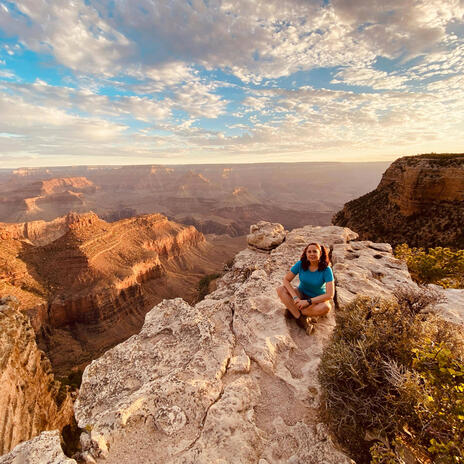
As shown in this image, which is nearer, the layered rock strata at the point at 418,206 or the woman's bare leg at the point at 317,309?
the woman's bare leg at the point at 317,309

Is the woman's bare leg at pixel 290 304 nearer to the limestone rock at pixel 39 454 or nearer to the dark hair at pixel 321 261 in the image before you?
the dark hair at pixel 321 261

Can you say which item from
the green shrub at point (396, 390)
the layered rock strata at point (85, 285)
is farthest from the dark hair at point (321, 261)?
the layered rock strata at point (85, 285)

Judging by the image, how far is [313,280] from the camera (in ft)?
18.7

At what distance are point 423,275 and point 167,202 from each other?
17906cm

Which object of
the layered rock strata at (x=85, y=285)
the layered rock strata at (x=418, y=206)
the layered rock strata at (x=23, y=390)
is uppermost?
the layered rock strata at (x=418, y=206)

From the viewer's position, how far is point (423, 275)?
1109cm

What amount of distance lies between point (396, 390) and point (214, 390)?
2948 mm

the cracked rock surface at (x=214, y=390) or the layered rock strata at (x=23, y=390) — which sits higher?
the cracked rock surface at (x=214, y=390)

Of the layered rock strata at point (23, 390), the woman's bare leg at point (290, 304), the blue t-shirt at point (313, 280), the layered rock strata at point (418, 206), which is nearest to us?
the blue t-shirt at point (313, 280)

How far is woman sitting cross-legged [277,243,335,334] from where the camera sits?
5.53 metres

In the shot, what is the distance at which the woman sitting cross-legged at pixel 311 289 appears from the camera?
5534mm

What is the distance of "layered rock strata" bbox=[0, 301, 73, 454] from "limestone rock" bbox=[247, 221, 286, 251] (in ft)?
39.8

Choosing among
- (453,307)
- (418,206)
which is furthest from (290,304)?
Result: (418,206)

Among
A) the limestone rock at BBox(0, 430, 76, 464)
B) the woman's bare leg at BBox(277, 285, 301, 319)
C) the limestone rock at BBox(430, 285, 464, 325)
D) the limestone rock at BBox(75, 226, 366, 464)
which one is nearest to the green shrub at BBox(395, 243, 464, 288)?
the limestone rock at BBox(430, 285, 464, 325)
